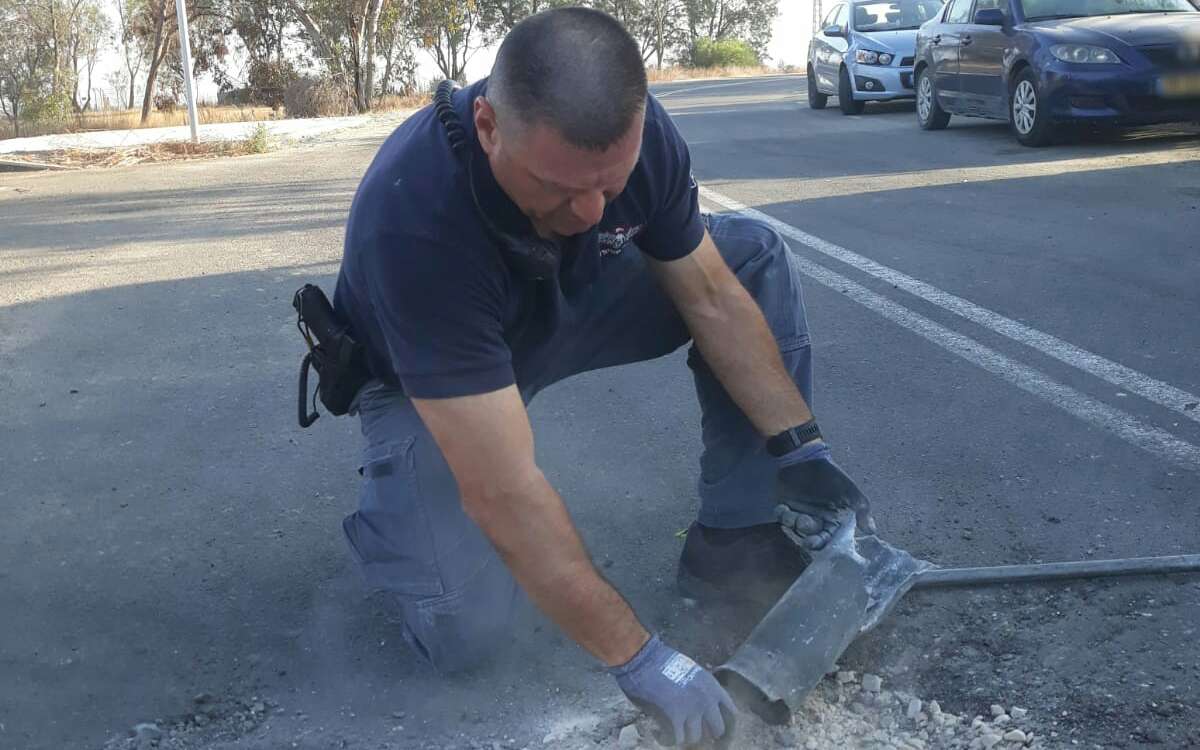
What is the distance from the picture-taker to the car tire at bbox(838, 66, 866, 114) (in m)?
14.8

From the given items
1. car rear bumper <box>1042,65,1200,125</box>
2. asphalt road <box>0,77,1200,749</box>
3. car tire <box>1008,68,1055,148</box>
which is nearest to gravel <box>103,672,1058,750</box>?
asphalt road <box>0,77,1200,749</box>

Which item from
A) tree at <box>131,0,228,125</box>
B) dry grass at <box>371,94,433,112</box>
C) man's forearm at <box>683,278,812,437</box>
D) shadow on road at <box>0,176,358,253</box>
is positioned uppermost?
tree at <box>131,0,228,125</box>

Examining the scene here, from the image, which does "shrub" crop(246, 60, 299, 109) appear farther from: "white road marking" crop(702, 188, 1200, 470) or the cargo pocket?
the cargo pocket

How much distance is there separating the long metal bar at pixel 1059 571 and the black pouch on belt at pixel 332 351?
1.38 meters

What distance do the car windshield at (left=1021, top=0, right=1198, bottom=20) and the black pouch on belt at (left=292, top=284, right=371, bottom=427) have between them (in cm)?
911

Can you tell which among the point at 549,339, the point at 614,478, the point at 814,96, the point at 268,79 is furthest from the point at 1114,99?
the point at 268,79

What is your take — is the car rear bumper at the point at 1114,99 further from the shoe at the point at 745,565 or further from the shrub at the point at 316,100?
the shrub at the point at 316,100

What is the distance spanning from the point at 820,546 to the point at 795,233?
4.66 metres

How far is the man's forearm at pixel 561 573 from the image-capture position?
2.21 meters

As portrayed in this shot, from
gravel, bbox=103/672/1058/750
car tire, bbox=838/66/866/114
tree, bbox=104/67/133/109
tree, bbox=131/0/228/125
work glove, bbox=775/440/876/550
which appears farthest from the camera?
tree, bbox=104/67/133/109

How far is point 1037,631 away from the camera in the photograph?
2.73 meters

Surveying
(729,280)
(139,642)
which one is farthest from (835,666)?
(139,642)

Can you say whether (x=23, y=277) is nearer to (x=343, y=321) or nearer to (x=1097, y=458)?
(x=343, y=321)

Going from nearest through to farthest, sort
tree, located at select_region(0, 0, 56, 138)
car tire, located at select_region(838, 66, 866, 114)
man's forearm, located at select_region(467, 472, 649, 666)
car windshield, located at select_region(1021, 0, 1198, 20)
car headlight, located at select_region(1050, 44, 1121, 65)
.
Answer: man's forearm, located at select_region(467, 472, 649, 666) < car headlight, located at select_region(1050, 44, 1121, 65) < car windshield, located at select_region(1021, 0, 1198, 20) < car tire, located at select_region(838, 66, 866, 114) < tree, located at select_region(0, 0, 56, 138)
